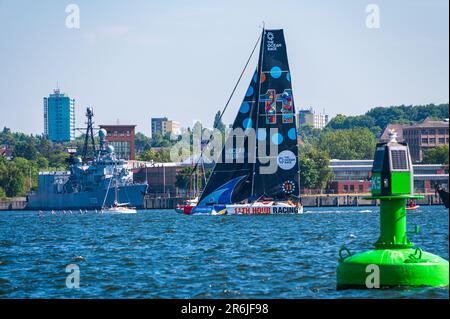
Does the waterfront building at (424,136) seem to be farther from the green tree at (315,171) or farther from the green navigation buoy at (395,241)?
the green navigation buoy at (395,241)

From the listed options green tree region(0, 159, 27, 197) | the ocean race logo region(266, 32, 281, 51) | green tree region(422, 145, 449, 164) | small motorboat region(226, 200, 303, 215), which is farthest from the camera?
green tree region(0, 159, 27, 197)

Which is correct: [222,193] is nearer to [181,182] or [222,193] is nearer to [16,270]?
[16,270]

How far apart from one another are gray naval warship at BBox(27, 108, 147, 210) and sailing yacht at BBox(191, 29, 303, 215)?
58.4m

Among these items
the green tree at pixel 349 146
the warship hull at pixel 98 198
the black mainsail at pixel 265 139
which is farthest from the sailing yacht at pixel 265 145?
the green tree at pixel 349 146

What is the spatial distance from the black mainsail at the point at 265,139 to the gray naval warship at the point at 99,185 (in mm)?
58518

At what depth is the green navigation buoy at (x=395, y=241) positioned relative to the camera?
1975cm

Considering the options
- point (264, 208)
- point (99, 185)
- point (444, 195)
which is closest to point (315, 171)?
point (99, 185)

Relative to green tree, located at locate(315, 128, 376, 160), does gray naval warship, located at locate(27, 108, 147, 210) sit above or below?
below

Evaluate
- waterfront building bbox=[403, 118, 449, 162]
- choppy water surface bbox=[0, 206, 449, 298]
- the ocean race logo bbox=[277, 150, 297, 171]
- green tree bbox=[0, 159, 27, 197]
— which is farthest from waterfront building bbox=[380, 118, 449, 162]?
choppy water surface bbox=[0, 206, 449, 298]

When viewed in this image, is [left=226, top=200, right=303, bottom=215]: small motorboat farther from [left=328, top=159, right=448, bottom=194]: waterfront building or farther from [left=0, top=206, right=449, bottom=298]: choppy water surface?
[left=328, top=159, right=448, bottom=194]: waterfront building

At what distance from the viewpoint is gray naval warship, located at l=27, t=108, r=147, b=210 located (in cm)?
13825

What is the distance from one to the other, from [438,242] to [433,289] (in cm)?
1849

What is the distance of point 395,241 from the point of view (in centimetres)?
2017

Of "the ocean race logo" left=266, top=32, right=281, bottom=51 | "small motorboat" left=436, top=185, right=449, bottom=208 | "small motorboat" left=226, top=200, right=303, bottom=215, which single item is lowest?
"small motorboat" left=226, top=200, right=303, bottom=215
